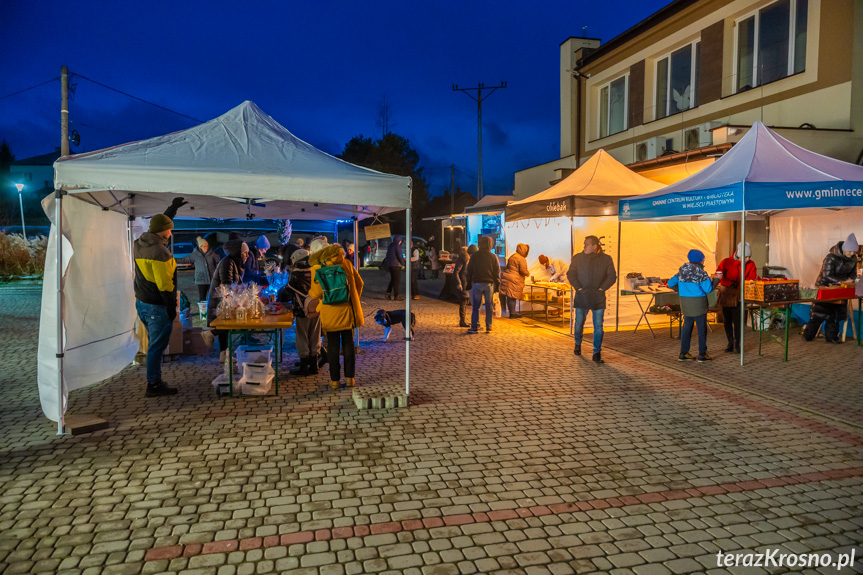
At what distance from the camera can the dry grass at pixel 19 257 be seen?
22.7m

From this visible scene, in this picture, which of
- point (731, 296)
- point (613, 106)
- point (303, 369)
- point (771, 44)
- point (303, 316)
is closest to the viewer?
point (303, 316)

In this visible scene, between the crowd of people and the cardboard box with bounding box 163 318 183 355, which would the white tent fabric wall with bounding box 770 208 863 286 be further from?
the cardboard box with bounding box 163 318 183 355

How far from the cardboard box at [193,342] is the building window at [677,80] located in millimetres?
12988

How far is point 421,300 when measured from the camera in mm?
17234

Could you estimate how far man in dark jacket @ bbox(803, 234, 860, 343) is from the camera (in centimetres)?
958

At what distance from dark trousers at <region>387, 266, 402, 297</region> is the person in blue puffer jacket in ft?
30.7

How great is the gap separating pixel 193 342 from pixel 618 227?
8006 mm

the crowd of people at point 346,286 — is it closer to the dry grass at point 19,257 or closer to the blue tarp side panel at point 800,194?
the blue tarp side panel at point 800,194

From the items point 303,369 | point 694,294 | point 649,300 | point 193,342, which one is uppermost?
point 694,294

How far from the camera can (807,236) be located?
11.1m

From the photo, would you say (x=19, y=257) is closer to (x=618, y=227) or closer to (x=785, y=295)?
(x=618, y=227)

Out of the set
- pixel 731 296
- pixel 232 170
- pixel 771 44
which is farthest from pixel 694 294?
pixel 771 44

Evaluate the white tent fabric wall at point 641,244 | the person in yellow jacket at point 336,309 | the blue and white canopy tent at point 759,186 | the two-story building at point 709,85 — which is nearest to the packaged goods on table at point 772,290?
the blue and white canopy tent at point 759,186

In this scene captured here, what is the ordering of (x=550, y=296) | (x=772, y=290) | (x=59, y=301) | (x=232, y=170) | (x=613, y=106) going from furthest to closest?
(x=613, y=106) → (x=550, y=296) → (x=772, y=290) → (x=232, y=170) → (x=59, y=301)
